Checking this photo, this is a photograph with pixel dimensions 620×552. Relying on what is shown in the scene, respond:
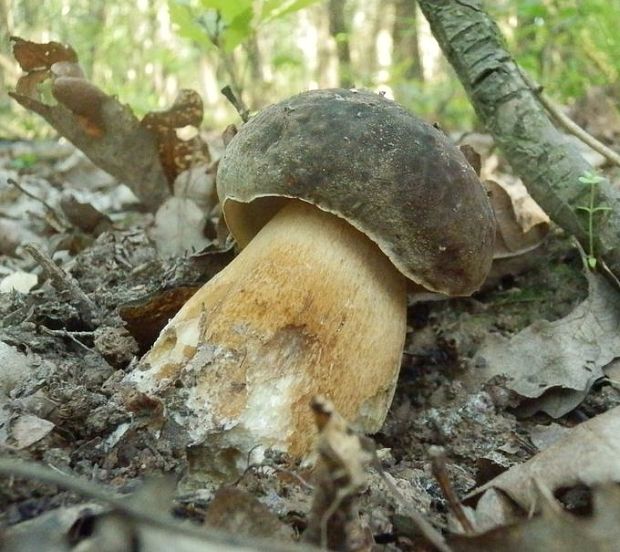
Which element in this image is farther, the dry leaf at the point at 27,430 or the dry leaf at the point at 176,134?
the dry leaf at the point at 176,134

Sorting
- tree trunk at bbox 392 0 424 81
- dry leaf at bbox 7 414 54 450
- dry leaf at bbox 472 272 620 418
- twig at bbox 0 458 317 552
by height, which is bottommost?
dry leaf at bbox 472 272 620 418

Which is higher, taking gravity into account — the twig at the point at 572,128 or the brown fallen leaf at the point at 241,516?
the twig at the point at 572,128

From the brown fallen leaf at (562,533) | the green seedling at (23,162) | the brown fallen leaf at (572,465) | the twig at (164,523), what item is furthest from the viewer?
the green seedling at (23,162)

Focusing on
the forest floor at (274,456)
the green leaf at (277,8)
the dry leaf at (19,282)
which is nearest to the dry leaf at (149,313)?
the forest floor at (274,456)

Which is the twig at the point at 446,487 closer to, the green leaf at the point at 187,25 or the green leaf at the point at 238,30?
the green leaf at the point at 238,30

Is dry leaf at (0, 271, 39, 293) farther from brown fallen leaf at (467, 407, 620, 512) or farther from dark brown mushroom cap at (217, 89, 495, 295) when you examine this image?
brown fallen leaf at (467, 407, 620, 512)

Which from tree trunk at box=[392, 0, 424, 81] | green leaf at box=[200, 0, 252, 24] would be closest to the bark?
green leaf at box=[200, 0, 252, 24]

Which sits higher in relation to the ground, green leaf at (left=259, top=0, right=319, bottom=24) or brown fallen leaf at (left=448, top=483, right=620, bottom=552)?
green leaf at (left=259, top=0, right=319, bottom=24)

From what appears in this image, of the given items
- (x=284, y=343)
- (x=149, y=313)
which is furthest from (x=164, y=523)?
(x=149, y=313)
